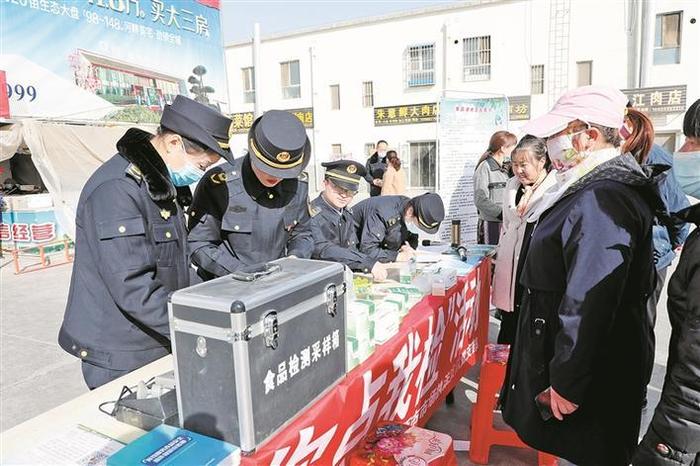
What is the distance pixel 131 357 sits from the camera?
5.15 ft

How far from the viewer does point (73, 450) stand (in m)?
1.13

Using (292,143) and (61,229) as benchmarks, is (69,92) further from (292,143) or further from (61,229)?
(292,143)

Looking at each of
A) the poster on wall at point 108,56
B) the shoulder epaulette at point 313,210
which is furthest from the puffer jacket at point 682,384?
the poster on wall at point 108,56

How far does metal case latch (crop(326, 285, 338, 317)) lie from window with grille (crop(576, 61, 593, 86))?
51.2 feet

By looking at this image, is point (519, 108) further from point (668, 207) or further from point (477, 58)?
point (668, 207)

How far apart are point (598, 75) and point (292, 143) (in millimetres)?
15255

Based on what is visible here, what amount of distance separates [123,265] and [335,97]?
17540mm

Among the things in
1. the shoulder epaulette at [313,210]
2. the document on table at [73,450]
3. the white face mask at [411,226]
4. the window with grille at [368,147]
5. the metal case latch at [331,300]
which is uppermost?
the window with grille at [368,147]

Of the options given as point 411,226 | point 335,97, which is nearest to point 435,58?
point 335,97

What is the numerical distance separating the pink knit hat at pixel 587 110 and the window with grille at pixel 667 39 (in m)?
15.2

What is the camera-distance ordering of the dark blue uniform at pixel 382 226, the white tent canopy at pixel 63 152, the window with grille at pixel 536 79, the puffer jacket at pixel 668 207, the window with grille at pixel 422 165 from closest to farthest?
the puffer jacket at pixel 668 207 → the dark blue uniform at pixel 382 226 → the white tent canopy at pixel 63 152 → the window with grille at pixel 536 79 → the window with grille at pixel 422 165

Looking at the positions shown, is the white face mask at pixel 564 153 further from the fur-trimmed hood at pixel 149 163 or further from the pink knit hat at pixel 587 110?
the fur-trimmed hood at pixel 149 163

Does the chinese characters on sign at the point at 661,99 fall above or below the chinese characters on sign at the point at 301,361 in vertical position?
above

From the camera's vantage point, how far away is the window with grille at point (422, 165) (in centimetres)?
1681
